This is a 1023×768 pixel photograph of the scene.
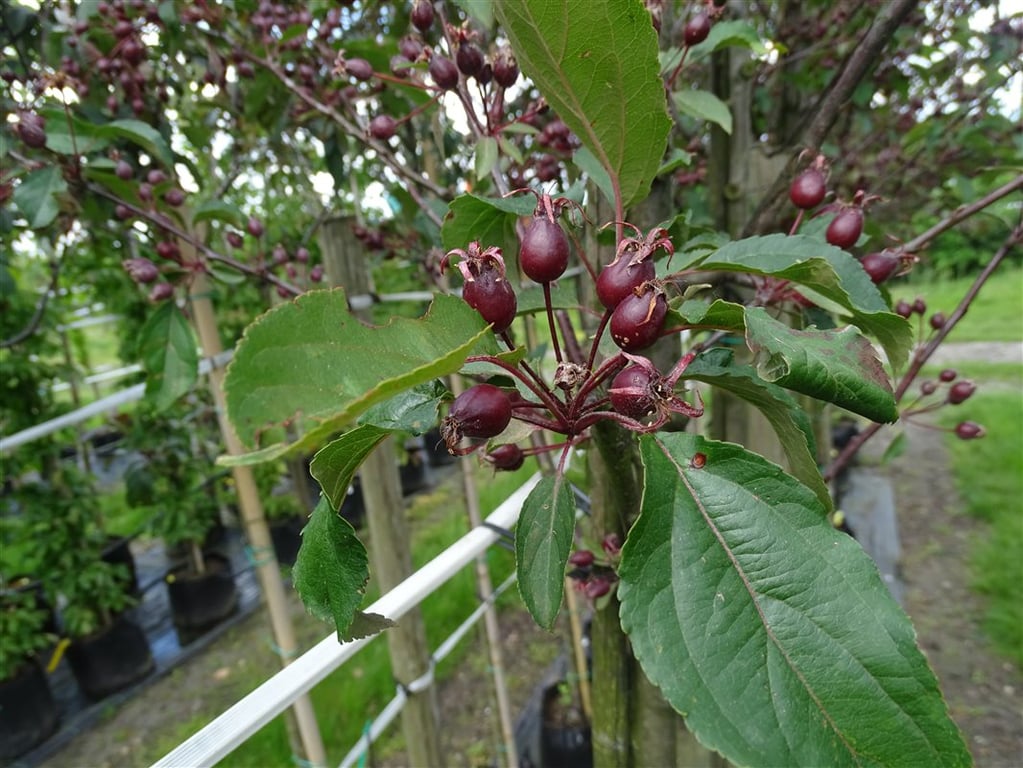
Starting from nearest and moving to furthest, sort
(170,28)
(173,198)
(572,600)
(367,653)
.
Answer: (173,198)
(170,28)
(572,600)
(367,653)

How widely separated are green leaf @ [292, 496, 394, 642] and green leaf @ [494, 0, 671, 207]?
1.26ft

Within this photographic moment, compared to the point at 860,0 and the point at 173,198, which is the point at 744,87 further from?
the point at 173,198

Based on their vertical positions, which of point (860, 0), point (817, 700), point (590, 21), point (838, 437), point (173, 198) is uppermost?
point (860, 0)

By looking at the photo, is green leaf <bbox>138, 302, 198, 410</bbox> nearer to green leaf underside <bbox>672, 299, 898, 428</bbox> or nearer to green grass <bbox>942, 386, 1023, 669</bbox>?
green leaf underside <bbox>672, 299, 898, 428</bbox>

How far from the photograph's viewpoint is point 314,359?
15.5 inches

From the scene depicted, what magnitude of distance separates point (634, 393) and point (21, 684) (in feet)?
10.5

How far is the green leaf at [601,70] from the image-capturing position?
0.46 meters

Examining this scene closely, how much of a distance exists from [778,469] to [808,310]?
15.2 inches

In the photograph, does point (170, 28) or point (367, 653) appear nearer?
point (170, 28)

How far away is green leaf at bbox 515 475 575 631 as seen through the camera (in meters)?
0.51

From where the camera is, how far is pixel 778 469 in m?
0.48

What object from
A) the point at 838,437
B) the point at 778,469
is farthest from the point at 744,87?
the point at 838,437

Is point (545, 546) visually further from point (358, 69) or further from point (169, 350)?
point (169, 350)

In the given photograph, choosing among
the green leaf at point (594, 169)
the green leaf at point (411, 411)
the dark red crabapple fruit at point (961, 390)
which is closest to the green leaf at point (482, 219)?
the green leaf at point (594, 169)
